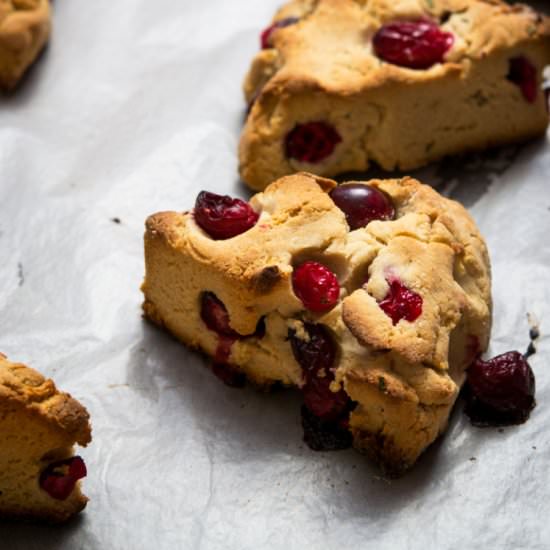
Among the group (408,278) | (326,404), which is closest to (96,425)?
(326,404)

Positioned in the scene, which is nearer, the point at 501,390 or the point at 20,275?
the point at 501,390

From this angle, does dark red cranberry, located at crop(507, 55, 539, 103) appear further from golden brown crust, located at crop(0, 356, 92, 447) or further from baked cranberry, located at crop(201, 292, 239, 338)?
golden brown crust, located at crop(0, 356, 92, 447)

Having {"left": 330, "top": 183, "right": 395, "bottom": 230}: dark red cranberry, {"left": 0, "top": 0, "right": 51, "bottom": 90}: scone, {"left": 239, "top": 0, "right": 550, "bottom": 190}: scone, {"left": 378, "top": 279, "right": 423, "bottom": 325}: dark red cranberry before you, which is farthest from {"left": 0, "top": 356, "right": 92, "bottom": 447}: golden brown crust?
{"left": 0, "top": 0, "right": 51, "bottom": 90}: scone

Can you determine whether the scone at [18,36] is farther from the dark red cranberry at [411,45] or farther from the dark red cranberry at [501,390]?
the dark red cranberry at [501,390]

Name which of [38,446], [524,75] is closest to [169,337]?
[38,446]

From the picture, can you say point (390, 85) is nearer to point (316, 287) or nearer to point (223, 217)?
point (223, 217)

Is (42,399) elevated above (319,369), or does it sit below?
above

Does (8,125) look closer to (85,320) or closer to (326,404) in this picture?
(85,320)
